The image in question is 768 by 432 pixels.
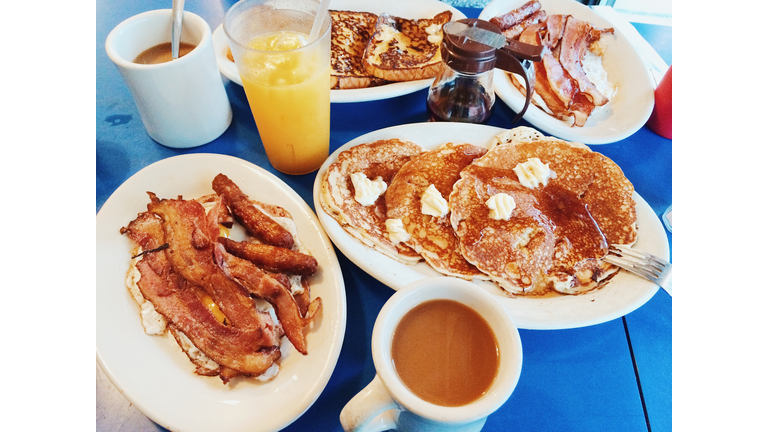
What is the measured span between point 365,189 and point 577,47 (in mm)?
1307

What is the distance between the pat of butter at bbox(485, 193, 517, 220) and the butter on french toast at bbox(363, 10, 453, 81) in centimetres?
66

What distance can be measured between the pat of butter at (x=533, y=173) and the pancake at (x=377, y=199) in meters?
0.34

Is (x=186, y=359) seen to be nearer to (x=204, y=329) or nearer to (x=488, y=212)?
(x=204, y=329)

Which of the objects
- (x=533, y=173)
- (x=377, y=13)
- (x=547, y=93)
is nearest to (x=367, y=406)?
(x=533, y=173)

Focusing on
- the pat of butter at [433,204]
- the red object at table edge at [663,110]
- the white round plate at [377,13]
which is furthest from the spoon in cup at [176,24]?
the red object at table edge at [663,110]

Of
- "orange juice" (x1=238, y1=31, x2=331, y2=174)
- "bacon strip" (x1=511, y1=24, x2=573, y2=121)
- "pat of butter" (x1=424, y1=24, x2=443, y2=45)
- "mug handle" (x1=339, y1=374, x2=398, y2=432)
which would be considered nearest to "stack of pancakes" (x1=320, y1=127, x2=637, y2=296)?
"orange juice" (x1=238, y1=31, x2=331, y2=174)

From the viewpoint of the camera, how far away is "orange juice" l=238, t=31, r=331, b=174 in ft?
3.65

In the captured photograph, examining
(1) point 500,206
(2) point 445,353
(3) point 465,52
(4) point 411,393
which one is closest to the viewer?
(4) point 411,393

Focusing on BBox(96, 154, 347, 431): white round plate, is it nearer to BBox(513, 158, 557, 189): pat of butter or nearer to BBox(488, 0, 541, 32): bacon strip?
BBox(513, 158, 557, 189): pat of butter

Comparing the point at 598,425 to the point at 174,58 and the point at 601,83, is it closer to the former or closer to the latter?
the point at 601,83

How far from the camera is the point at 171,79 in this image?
124 centimetres

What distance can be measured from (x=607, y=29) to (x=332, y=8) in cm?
128

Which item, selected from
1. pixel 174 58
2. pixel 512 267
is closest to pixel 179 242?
pixel 174 58

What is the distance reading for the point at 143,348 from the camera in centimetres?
102
